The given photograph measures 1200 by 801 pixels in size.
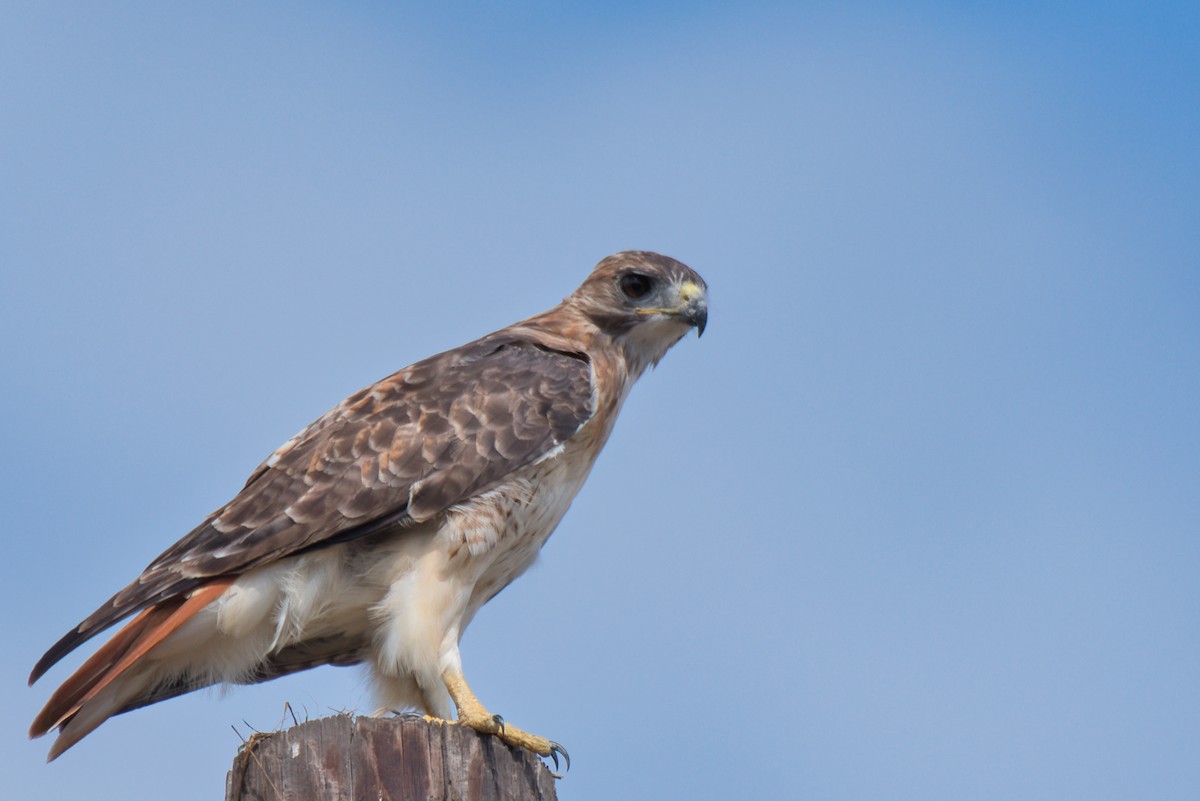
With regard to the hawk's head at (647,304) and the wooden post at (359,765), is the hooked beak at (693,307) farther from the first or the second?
the wooden post at (359,765)

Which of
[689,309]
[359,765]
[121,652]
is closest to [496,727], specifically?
[359,765]

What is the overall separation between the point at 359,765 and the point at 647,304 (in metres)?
3.37

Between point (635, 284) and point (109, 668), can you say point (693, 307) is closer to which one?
point (635, 284)

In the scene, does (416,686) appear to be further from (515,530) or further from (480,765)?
(480,765)

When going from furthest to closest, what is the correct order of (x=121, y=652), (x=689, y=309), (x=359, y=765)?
(x=689, y=309), (x=121, y=652), (x=359, y=765)

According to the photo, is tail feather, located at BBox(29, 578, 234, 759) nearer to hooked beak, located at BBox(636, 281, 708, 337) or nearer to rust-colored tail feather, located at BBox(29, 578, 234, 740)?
rust-colored tail feather, located at BBox(29, 578, 234, 740)

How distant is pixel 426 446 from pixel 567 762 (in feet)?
4.99

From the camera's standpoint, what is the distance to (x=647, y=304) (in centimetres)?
714

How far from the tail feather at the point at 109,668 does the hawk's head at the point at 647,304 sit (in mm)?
2388

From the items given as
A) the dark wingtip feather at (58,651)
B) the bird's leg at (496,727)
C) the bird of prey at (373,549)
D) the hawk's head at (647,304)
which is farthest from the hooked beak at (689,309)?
the dark wingtip feather at (58,651)

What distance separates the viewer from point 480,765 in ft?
14.9

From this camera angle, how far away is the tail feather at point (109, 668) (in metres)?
5.28

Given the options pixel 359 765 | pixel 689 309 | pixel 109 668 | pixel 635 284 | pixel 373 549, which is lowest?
pixel 359 765

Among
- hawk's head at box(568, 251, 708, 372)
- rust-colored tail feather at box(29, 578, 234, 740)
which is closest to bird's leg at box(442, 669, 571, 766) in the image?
rust-colored tail feather at box(29, 578, 234, 740)
